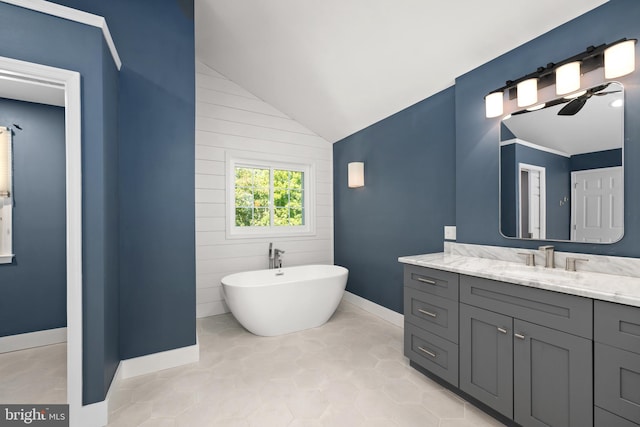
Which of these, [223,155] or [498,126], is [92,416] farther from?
[498,126]

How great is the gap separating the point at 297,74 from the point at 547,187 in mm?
2568

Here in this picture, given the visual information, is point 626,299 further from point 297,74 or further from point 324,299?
point 297,74

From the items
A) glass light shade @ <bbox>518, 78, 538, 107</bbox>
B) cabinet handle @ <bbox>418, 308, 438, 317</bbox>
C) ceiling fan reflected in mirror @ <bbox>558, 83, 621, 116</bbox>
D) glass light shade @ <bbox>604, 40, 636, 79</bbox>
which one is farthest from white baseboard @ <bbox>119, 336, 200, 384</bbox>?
glass light shade @ <bbox>604, 40, 636, 79</bbox>

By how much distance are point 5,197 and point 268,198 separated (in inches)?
98.3

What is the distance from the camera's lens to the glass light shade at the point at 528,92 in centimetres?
183

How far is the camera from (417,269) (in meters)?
2.10

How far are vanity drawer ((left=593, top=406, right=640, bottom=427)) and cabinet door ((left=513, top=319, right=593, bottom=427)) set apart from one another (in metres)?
0.02

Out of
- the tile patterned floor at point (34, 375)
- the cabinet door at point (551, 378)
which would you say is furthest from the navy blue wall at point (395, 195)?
the tile patterned floor at point (34, 375)

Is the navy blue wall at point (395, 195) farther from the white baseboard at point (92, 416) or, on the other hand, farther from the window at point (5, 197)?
the window at point (5, 197)

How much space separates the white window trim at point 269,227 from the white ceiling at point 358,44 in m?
0.81

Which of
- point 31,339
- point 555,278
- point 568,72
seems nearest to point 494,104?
point 568,72

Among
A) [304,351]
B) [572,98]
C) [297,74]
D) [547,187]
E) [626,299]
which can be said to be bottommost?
[304,351]

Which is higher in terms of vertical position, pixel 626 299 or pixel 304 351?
pixel 626 299

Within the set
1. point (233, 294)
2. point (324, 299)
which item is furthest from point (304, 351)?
point (233, 294)
